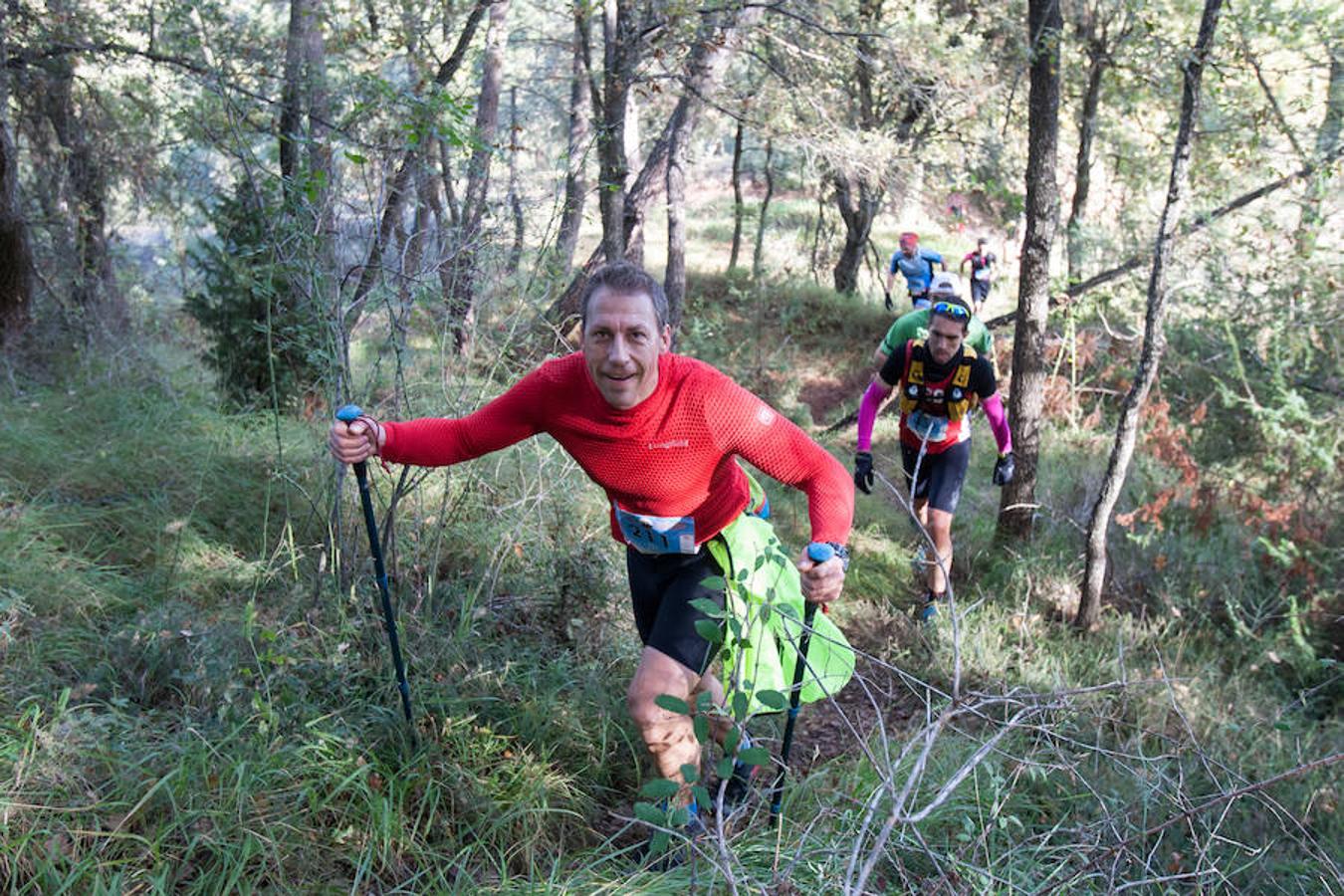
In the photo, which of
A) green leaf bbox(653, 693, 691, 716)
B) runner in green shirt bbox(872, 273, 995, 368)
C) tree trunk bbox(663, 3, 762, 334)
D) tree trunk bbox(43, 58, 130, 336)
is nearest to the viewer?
green leaf bbox(653, 693, 691, 716)

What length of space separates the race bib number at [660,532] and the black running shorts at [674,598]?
0.07 metres

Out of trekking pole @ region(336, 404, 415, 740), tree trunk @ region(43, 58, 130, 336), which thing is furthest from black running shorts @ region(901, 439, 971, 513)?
tree trunk @ region(43, 58, 130, 336)

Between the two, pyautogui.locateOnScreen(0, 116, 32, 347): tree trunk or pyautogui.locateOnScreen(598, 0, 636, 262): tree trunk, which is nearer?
pyautogui.locateOnScreen(0, 116, 32, 347): tree trunk

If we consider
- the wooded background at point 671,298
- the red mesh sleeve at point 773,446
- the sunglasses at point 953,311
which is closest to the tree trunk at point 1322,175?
the wooded background at point 671,298

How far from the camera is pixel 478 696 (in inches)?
153

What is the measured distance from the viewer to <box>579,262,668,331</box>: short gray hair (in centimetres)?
321

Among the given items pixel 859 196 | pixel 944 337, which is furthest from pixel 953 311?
pixel 859 196

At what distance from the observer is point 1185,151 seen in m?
5.34

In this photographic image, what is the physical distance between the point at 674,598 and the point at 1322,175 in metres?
4.95

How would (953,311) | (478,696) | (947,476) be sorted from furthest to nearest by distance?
(947,476) < (953,311) < (478,696)

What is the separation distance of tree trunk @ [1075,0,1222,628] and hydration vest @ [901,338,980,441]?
841 millimetres

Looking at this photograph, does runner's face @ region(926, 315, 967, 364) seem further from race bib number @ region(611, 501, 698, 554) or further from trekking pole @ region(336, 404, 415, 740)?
trekking pole @ region(336, 404, 415, 740)

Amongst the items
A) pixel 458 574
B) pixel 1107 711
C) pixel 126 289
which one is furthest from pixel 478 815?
pixel 126 289

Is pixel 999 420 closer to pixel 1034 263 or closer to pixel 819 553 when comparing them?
pixel 1034 263
